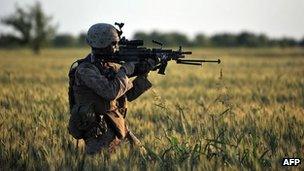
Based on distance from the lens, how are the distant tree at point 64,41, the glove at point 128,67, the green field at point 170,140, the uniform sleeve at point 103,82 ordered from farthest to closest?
the distant tree at point 64,41
the glove at point 128,67
the uniform sleeve at point 103,82
the green field at point 170,140

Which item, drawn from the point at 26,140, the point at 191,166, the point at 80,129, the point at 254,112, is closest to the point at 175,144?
the point at 191,166

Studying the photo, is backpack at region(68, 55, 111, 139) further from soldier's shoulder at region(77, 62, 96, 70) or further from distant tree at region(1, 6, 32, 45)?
distant tree at region(1, 6, 32, 45)

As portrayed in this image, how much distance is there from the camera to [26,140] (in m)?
6.21

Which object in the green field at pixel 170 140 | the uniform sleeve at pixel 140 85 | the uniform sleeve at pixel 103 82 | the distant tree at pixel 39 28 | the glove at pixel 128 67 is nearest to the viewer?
the green field at pixel 170 140

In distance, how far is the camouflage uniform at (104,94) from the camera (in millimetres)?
5406

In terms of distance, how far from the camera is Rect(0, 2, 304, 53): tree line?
230ft

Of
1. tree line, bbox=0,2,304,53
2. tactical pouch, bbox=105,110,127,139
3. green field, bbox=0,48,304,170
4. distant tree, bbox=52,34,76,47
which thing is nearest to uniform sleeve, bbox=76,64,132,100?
tactical pouch, bbox=105,110,127,139

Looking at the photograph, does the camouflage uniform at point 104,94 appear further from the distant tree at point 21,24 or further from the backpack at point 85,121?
the distant tree at point 21,24

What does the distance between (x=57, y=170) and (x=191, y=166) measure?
111 centimetres

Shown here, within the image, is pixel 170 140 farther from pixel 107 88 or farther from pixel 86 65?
pixel 86 65

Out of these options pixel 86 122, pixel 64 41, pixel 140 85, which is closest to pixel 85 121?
pixel 86 122

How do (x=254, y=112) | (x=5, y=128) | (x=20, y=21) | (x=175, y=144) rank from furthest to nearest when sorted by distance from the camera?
(x=20, y=21)
(x=254, y=112)
(x=5, y=128)
(x=175, y=144)

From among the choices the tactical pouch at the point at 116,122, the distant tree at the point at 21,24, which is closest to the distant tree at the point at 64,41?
the distant tree at the point at 21,24

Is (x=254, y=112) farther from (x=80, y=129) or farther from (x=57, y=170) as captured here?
(x=57, y=170)
